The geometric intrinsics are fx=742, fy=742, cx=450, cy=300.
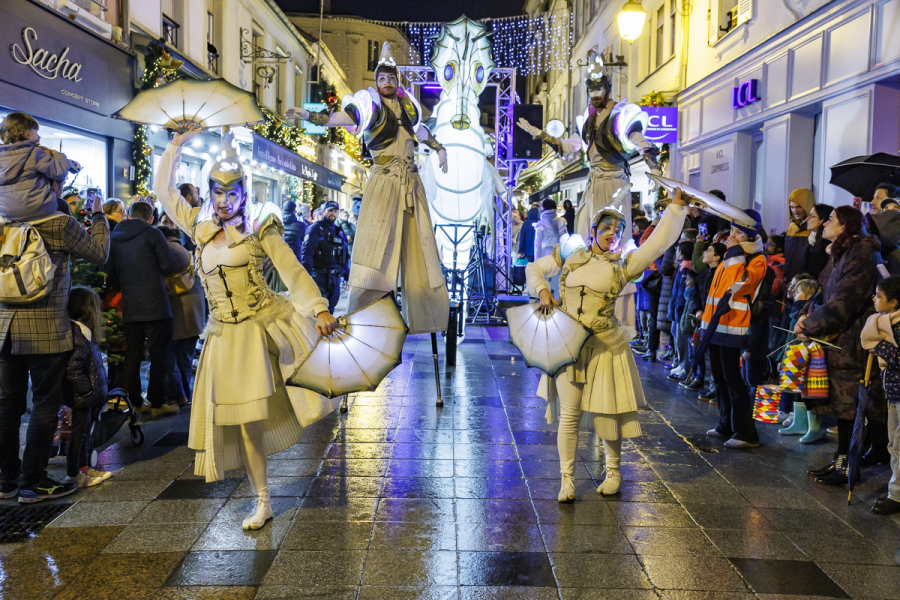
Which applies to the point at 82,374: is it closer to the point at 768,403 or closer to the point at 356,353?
the point at 356,353

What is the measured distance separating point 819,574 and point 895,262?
3.56 metres

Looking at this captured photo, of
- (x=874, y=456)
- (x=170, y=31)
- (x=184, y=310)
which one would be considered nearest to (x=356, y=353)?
(x=184, y=310)

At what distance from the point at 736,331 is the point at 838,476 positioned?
1.38 metres

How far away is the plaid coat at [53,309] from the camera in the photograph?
445cm

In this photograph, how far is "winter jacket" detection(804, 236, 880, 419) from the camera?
527cm

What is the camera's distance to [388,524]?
Result: 4141mm

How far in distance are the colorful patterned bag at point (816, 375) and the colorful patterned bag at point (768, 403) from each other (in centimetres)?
131

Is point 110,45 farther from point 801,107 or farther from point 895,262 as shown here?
point 895,262

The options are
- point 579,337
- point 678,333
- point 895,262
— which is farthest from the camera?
point 678,333

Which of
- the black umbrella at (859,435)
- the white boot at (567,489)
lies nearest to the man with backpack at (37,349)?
the white boot at (567,489)

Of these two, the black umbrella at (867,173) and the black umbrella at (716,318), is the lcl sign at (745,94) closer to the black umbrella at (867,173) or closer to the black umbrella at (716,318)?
the black umbrella at (867,173)

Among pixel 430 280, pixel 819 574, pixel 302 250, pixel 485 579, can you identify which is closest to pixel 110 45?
pixel 302 250

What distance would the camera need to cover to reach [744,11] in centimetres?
1307

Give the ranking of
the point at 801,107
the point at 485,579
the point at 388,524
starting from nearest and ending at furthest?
the point at 485,579 → the point at 388,524 → the point at 801,107
